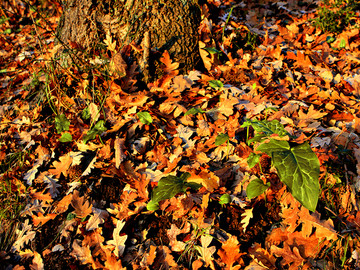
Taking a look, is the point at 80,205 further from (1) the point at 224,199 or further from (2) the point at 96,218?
(1) the point at 224,199

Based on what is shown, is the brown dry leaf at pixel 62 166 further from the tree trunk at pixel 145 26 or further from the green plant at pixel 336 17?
the green plant at pixel 336 17

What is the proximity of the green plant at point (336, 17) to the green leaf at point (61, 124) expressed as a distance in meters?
3.76

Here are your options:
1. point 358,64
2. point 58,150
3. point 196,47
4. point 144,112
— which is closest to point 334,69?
point 358,64

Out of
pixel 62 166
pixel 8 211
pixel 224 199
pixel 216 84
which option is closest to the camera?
pixel 224 199

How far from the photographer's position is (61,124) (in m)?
2.46

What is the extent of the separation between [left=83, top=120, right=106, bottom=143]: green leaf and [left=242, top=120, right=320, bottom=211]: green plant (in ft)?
4.63

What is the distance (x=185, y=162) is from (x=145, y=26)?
5.05 ft

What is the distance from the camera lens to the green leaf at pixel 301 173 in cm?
153

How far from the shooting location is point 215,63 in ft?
9.73

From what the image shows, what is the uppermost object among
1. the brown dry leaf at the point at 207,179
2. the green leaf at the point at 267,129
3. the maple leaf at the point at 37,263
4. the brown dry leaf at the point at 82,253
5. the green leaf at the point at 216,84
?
the green leaf at the point at 216,84

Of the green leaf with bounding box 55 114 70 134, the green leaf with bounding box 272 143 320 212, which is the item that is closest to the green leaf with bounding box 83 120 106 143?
the green leaf with bounding box 55 114 70 134

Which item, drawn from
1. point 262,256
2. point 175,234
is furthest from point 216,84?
point 262,256

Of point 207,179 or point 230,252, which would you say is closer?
point 230,252

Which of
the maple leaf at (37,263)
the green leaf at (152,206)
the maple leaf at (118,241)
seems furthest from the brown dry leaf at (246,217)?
the maple leaf at (37,263)
